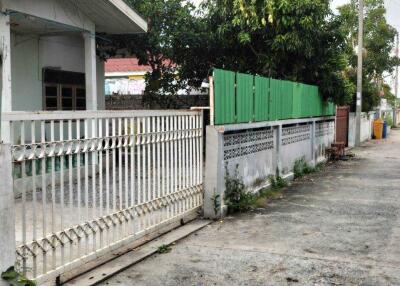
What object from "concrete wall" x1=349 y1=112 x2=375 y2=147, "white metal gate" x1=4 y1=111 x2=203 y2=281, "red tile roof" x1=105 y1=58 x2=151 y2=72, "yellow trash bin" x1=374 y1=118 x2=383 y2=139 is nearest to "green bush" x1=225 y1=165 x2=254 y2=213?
"white metal gate" x1=4 y1=111 x2=203 y2=281

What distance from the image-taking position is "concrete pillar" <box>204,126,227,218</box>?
717cm

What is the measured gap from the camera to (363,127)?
997 inches

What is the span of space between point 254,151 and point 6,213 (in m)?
5.68

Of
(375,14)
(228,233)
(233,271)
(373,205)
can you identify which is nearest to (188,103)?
(373,205)

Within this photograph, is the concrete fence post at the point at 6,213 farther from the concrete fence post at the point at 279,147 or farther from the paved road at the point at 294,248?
the concrete fence post at the point at 279,147

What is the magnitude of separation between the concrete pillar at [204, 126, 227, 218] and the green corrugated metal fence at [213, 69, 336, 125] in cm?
23

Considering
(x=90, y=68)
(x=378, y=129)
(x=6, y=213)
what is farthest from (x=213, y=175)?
(x=378, y=129)

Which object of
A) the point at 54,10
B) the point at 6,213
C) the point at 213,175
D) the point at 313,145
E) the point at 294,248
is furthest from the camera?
the point at 313,145

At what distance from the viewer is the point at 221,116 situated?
735 centimetres

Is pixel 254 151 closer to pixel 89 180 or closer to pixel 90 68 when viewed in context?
pixel 90 68

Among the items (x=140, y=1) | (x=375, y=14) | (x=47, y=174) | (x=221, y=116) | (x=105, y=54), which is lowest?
(x=47, y=174)

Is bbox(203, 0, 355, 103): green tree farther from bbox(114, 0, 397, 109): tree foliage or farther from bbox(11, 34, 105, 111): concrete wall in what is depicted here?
bbox(11, 34, 105, 111): concrete wall

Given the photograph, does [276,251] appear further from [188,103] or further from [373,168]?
[188,103]

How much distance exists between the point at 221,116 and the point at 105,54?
7.13 meters
